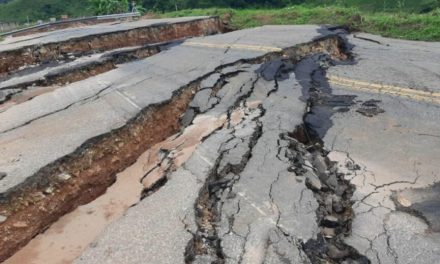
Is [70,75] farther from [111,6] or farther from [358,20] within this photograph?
[111,6]

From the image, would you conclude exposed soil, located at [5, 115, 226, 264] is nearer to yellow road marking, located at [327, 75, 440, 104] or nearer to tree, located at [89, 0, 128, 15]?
yellow road marking, located at [327, 75, 440, 104]

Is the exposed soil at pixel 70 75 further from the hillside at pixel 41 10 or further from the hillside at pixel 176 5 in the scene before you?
the hillside at pixel 41 10

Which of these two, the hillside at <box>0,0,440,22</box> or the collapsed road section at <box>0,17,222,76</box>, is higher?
the collapsed road section at <box>0,17,222,76</box>

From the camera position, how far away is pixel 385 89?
7.51m

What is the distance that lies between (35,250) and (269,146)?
3.22 m

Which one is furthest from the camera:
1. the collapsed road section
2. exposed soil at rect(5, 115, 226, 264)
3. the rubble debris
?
the collapsed road section

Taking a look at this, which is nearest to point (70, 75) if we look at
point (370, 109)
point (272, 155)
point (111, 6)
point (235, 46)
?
point (235, 46)

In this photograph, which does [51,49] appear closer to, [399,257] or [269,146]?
[269,146]

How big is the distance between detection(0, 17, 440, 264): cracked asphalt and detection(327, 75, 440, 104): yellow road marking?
3 cm

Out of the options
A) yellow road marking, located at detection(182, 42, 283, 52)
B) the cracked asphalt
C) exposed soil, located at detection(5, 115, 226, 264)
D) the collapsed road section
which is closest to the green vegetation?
the collapsed road section

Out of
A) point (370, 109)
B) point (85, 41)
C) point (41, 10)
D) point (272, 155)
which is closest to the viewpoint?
point (272, 155)

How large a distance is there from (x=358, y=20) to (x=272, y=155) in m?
11.3

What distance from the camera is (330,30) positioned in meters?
12.6

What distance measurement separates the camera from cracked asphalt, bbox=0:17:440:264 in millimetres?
3930
